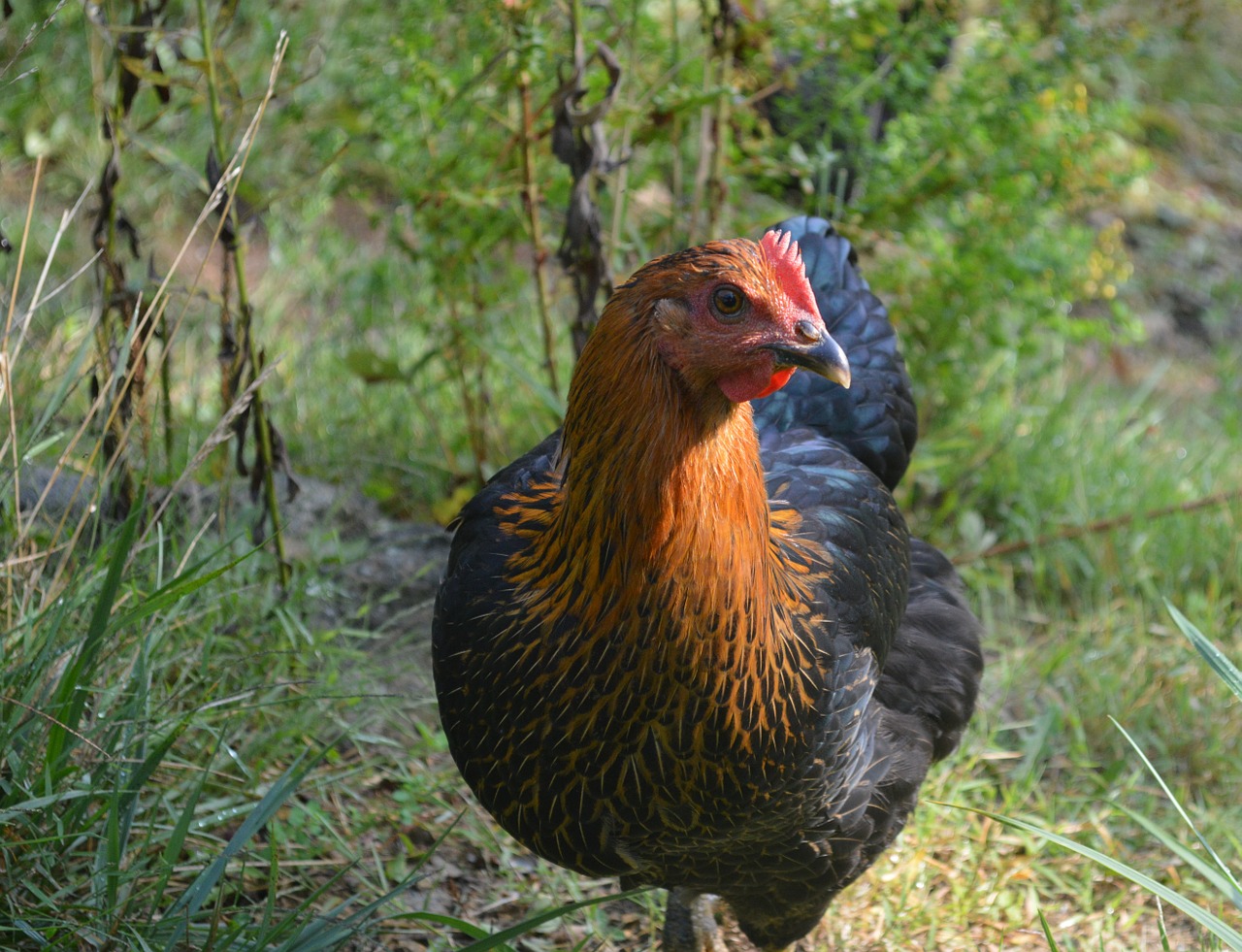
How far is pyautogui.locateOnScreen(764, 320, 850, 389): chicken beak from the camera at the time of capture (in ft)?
6.33

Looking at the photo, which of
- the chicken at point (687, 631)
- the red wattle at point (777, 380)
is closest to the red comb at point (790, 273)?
the chicken at point (687, 631)

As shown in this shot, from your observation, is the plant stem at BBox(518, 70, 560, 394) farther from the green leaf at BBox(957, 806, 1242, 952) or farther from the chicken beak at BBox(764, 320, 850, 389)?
the green leaf at BBox(957, 806, 1242, 952)

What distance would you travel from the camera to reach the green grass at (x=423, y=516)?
2.33m

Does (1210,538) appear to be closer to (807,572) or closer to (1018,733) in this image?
(1018,733)

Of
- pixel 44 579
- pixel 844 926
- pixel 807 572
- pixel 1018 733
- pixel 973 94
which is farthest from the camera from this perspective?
pixel 973 94

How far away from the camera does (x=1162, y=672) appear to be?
370cm

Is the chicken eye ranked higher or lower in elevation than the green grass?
higher

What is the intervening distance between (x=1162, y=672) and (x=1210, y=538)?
2.61ft

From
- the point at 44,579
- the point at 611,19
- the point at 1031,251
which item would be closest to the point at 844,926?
the point at 44,579

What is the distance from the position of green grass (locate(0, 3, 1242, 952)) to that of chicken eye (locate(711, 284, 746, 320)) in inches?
40.4

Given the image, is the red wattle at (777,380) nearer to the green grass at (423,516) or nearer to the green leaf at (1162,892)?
the green leaf at (1162,892)

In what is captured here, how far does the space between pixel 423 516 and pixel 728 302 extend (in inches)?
93.5

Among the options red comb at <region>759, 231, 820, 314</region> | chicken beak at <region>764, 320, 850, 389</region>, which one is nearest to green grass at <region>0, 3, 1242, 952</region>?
chicken beak at <region>764, 320, 850, 389</region>

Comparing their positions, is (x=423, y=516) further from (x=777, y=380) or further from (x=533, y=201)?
(x=777, y=380)
